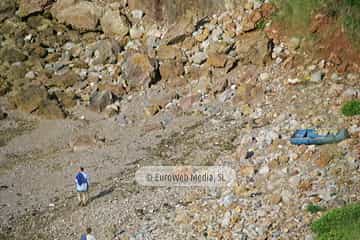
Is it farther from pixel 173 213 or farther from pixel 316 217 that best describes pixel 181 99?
pixel 316 217

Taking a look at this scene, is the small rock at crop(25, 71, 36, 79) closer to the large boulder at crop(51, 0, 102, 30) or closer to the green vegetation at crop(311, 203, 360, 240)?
the large boulder at crop(51, 0, 102, 30)

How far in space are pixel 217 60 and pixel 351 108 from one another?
1030cm

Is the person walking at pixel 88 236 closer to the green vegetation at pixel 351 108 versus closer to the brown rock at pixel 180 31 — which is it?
the green vegetation at pixel 351 108

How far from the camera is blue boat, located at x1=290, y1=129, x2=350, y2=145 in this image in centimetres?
2992

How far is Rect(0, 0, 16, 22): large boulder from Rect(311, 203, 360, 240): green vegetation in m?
27.5

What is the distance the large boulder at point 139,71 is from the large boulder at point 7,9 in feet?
29.9

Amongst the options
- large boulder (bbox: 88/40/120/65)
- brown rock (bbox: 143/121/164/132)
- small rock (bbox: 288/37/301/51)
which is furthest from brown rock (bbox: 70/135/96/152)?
small rock (bbox: 288/37/301/51)

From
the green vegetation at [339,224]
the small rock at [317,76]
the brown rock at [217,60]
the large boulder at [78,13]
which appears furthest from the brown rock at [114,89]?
the green vegetation at [339,224]

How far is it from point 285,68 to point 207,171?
27.2ft

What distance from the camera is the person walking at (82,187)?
30.9m

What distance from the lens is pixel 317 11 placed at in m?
38.5

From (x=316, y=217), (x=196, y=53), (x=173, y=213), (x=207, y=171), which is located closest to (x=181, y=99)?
(x=196, y=53)

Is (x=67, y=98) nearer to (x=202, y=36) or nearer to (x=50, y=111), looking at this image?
(x=50, y=111)

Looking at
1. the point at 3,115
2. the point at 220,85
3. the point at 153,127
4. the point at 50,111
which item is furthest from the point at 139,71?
the point at 3,115
